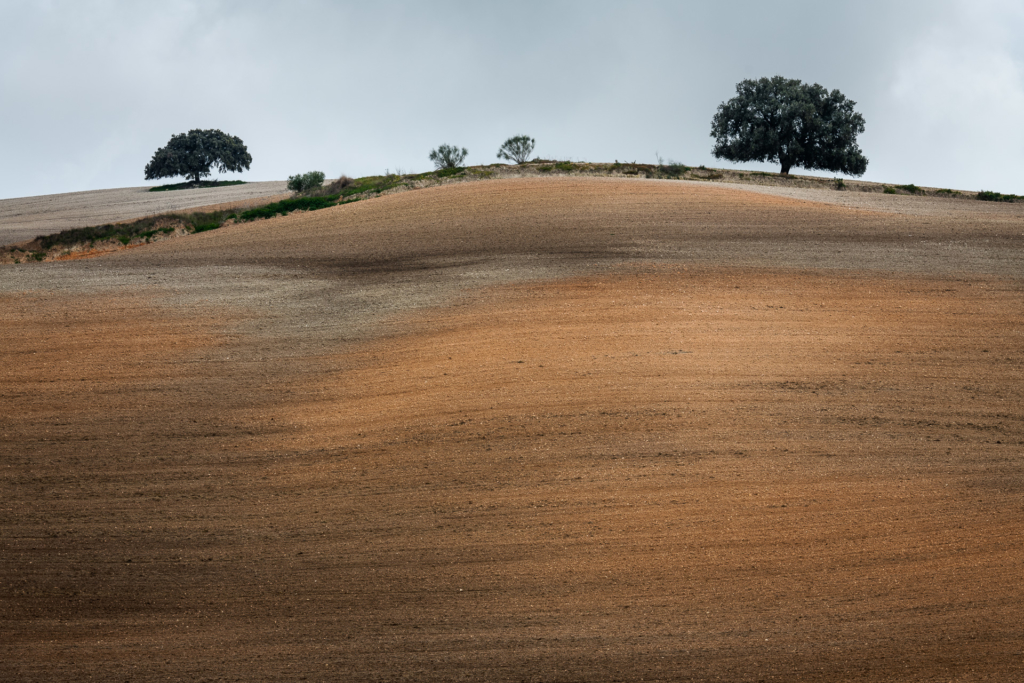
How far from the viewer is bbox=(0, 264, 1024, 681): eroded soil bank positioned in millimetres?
7980

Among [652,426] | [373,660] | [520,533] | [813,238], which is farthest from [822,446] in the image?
[813,238]

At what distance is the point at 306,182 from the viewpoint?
36.7 metres

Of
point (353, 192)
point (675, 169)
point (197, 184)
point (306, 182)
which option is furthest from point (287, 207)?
point (197, 184)

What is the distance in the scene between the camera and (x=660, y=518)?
9234 millimetres

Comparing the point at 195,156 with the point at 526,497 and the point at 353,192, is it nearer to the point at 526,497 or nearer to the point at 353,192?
the point at 353,192

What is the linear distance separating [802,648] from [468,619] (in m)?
3.30

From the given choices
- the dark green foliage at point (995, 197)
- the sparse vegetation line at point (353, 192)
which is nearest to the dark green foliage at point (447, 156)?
the sparse vegetation line at point (353, 192)

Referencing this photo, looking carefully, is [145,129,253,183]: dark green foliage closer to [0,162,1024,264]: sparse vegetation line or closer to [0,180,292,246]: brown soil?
[0,180,292,246]: brown soil

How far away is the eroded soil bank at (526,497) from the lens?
7.98m

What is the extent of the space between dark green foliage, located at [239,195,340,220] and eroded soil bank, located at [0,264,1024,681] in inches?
482

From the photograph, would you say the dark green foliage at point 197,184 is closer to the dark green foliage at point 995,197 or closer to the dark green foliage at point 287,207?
the dark green foliage at point 287,207

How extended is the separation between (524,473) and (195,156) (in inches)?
2160

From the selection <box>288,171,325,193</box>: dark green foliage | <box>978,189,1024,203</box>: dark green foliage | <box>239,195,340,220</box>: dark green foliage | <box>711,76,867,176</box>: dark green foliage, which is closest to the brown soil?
<box>288,171,325,193</box>: dark green foliage

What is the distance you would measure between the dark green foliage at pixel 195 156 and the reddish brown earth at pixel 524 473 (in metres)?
44.3
